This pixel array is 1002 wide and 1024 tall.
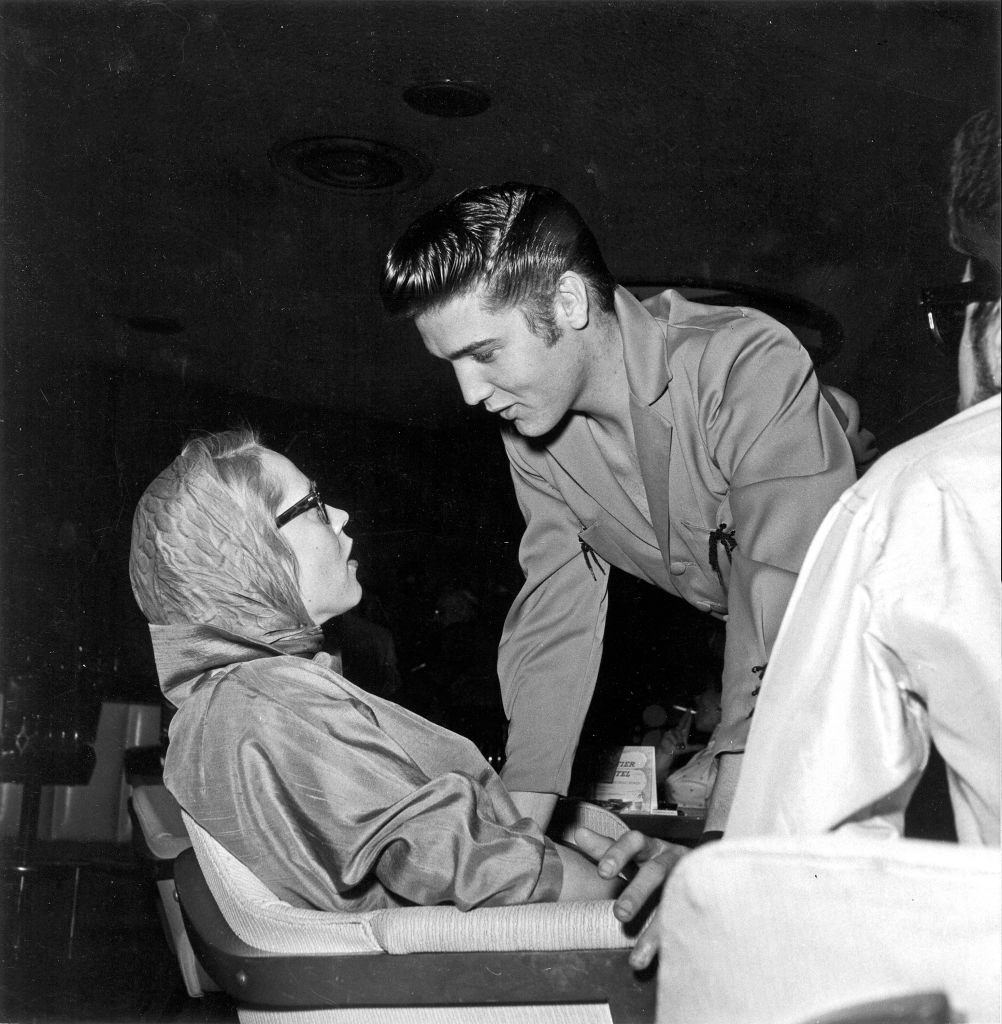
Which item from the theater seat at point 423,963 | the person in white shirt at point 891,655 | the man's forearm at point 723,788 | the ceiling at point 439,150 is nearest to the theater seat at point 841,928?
the person in white shirt at point 891,655

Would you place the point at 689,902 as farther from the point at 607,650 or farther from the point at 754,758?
the point at 607,650

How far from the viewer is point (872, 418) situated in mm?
3805

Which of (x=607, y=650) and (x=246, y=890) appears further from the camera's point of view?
(x=607, y=650)

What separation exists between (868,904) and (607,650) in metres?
3.13

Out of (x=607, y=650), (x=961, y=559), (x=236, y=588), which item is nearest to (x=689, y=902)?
(x=961, y=559)

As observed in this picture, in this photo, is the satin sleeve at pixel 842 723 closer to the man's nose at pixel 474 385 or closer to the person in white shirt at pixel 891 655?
the person in white shirt at pixel 891 655

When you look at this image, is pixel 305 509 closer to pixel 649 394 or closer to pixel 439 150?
pixel 649 394

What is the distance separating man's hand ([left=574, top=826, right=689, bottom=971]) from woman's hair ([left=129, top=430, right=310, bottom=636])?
626 millimetres

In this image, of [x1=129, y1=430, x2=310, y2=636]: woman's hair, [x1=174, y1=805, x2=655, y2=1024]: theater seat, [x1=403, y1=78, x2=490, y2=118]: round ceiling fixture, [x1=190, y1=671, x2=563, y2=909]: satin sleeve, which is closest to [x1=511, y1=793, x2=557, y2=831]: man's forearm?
[x1=190, y1=671, x2=563, y2=909]: satin sleeve

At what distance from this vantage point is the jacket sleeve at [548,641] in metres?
1.93

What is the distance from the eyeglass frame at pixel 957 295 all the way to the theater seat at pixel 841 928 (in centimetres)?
62

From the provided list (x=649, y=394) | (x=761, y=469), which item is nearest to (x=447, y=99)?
(x=649, y=394)

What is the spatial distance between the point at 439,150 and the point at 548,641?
2010 millimetres

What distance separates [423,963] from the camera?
1.21 m
